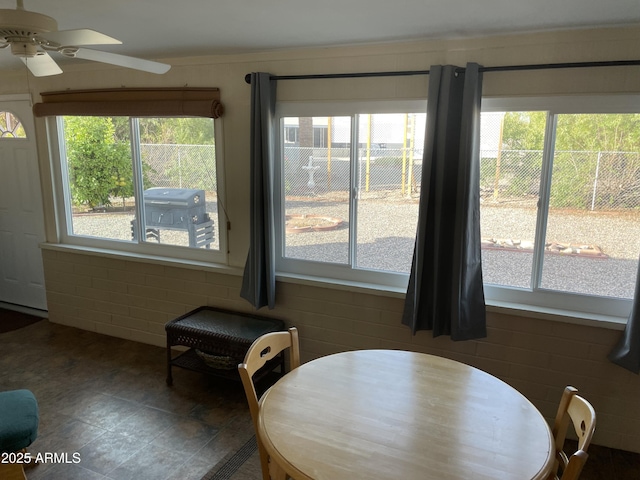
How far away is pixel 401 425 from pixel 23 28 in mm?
1853

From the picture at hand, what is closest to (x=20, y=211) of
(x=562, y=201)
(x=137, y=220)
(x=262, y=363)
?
(x=137, y=220)

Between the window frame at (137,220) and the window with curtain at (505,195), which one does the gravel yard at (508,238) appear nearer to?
the window with curtain at (505,195)

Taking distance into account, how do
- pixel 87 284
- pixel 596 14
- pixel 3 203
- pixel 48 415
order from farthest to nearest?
pixel 3 203 → pixel 87 284 → pixel 48 415 → pixel 596 14

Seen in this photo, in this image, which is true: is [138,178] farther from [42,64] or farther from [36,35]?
[36,35]

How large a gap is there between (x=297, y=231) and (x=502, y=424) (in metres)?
2.03

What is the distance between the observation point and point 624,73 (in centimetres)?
244

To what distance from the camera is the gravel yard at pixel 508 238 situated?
2652 mm

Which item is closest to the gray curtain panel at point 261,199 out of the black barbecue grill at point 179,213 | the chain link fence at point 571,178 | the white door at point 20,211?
the black barbecue grill at point 179,213

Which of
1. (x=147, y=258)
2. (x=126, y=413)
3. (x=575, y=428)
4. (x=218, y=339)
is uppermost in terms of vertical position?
(x=147, y=258)

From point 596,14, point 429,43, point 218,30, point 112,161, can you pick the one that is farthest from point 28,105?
point 596,14

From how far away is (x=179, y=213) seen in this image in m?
3.80

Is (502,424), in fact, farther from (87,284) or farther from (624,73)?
(87,284)

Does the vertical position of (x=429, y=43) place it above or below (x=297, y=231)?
above

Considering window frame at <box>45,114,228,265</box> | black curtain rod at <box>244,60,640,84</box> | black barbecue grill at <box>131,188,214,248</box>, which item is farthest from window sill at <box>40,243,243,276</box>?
black curtain rod at <box>244,60,640,84</box>
